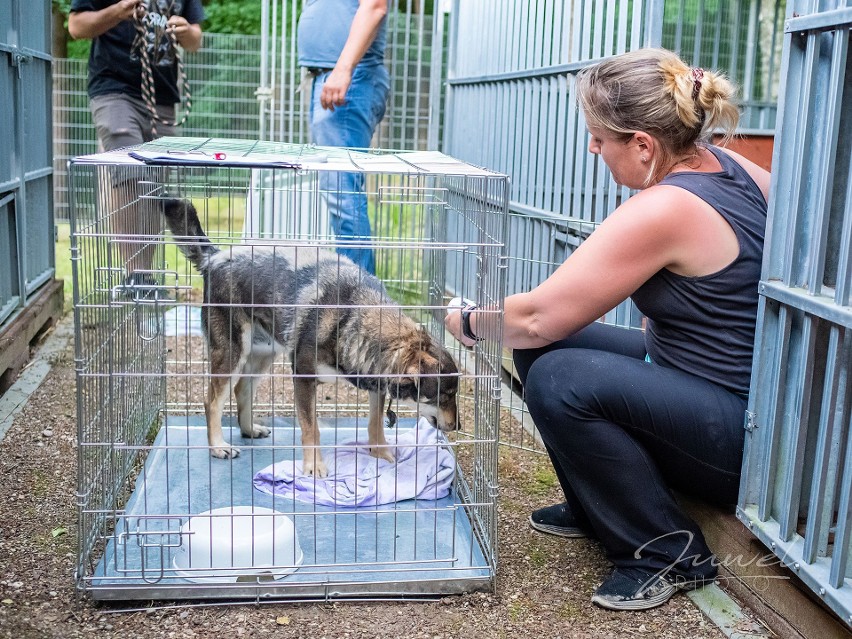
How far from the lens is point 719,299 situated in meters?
2.78

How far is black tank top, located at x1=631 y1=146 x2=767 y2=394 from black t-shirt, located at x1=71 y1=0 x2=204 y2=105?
3655 mm

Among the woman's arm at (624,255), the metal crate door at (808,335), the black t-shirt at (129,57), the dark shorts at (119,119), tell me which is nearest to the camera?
the metal crate door at (808,335)

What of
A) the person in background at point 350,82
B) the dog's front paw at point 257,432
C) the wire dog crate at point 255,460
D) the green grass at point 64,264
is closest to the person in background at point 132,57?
the person in background at point 350,82

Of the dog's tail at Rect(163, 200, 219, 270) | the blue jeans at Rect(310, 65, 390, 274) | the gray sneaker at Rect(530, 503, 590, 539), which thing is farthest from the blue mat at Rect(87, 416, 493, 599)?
the blue jeans at Rect(310, 65, 390, 274)

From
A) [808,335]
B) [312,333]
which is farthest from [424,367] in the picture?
[808,335]

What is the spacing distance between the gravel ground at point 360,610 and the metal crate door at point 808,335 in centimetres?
→ 48

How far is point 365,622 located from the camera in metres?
2.79

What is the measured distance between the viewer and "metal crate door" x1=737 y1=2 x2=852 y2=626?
7.69ft

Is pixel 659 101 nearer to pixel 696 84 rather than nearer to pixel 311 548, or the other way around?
pixel 696 84

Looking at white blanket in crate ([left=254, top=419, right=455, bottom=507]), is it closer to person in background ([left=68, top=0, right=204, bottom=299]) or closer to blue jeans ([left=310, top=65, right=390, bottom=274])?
blue jeans ([left=310, top=65, right=390, bottom=274])

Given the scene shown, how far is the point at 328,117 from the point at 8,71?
73.2 inches

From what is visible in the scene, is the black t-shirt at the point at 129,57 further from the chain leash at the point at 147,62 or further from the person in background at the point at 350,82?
the person in background at the point at 350,82

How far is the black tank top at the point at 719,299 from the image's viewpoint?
109 inches

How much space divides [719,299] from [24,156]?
4.59 m
